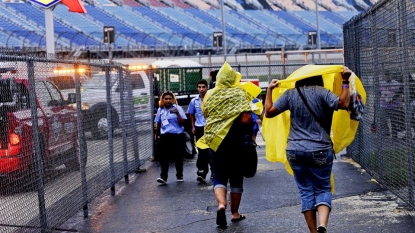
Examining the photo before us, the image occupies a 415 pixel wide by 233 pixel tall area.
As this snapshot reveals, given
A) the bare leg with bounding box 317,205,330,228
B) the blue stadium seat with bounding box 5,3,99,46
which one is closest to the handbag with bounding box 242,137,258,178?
the bare leg with bounding box 317,205,330,228

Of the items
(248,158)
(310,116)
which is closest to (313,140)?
(310,116)

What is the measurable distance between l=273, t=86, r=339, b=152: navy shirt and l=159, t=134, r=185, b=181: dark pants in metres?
5.18

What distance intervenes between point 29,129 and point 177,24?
48.1 m

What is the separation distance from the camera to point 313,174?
6.86 meters

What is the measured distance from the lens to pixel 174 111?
12062 millimetres

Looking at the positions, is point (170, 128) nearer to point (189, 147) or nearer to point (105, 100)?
point (105, 100)

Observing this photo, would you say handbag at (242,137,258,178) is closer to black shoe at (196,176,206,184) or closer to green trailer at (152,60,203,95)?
black shoe at (196,176,206,184)

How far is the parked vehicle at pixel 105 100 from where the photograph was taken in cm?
948

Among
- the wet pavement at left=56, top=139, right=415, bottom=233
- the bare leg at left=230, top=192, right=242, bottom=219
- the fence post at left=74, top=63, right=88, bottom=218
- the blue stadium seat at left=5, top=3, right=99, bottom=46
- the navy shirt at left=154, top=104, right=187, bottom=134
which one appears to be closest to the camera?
the wet pavement at left=56, top=139, right=415, bottom=233

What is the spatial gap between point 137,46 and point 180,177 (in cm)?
3222

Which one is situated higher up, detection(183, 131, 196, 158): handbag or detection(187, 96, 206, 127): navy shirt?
detection(187, 96, 206, 127): navy shirt

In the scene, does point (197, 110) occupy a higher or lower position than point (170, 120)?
higher

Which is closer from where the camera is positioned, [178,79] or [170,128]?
[170,128]

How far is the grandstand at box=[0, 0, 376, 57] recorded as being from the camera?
1721 inches
